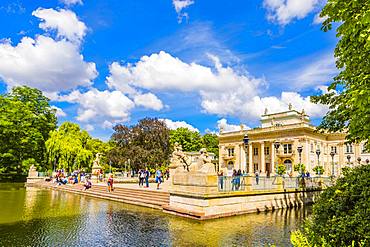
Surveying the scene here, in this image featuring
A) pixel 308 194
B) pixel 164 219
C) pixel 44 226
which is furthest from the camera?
pixel 308 194

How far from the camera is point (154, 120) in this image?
40625 mm

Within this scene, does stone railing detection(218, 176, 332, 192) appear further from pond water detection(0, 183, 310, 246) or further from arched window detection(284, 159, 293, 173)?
arched window detection(284, 159, 293, 173)

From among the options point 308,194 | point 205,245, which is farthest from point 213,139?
point 205,245

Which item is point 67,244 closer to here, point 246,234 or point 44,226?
point 44,226

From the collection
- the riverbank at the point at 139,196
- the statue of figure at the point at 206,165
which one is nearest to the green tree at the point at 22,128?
the riverbank at the point at 139,196

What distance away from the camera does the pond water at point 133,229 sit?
9312 millimetres

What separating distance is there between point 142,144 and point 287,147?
27035 mm

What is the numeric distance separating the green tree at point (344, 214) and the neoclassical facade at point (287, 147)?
42403mm

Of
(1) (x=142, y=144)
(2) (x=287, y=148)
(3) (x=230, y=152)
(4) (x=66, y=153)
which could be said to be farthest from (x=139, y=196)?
(3) (x=230, y=152)

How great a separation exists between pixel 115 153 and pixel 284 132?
99.2 ft

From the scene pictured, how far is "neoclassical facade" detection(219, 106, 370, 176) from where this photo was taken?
51.9 metres

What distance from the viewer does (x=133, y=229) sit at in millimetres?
11156

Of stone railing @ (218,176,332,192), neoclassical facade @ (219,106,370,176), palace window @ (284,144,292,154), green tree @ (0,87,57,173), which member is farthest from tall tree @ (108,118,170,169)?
palace window @ (284,144,292,154)

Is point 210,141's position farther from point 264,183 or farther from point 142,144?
point 264,183
